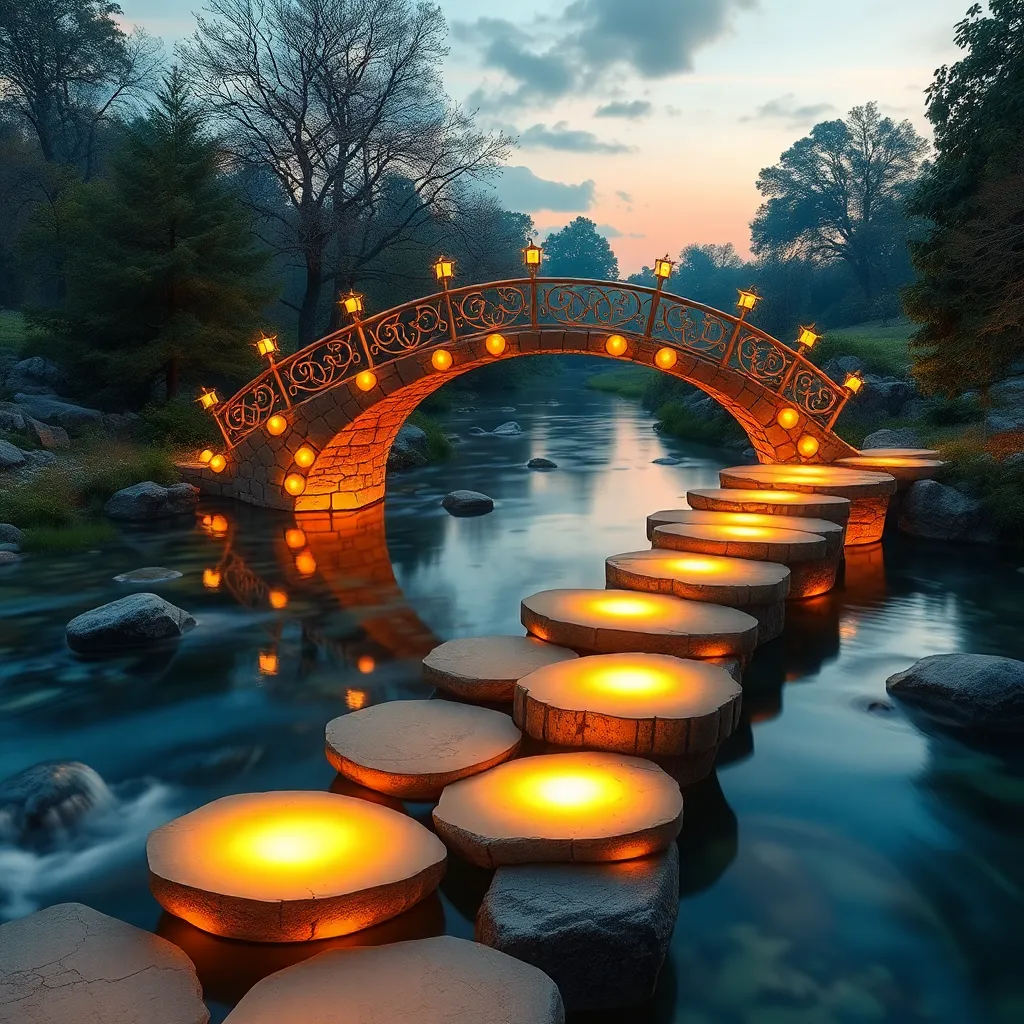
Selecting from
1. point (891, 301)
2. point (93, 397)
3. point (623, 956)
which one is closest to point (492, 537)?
point (623, 956)

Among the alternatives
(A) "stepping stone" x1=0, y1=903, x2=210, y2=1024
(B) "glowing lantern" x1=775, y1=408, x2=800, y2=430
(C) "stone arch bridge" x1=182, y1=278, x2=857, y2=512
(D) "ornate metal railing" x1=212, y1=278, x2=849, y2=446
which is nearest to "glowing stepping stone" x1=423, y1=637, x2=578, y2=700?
(A) "stepping stone" x1=0, y1=903, x2=210, y2=1024

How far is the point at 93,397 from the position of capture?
2216cm

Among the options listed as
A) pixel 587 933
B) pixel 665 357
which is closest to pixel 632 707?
pixel 587 933

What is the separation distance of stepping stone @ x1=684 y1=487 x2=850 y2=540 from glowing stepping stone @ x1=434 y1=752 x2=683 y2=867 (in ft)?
→ 19.4

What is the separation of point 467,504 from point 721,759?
34.6ft

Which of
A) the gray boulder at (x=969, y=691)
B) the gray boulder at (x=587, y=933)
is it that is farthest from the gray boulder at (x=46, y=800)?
the gray boulder at (x=969, y=691)

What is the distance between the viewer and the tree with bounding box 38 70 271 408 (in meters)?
20.6

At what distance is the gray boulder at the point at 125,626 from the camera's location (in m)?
8.94

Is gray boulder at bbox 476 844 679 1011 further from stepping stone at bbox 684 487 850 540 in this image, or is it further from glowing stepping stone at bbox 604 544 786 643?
stepping stone at bbox 684 487 850 540

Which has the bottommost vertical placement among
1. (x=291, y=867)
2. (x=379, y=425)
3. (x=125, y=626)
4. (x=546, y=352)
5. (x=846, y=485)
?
(x=291, y=867)

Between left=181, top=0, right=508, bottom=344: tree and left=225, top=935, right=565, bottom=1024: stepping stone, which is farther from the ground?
left=181, top=0, right=508, bottom=344: tree

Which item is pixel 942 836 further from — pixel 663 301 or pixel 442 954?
pixel 663 301

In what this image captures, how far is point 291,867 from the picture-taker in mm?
4531

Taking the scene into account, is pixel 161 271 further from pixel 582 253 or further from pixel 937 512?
pixel 582 253
